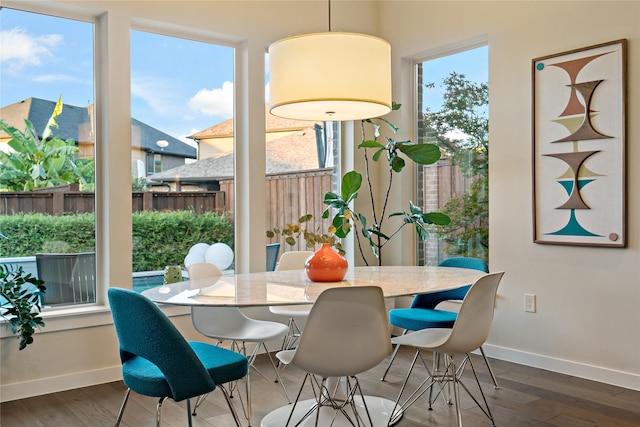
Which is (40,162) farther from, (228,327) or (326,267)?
(326,267)

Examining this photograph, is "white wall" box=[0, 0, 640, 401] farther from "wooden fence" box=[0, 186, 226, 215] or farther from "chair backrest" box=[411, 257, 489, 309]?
"chair backrest" box=[411, 257, 489, 309]

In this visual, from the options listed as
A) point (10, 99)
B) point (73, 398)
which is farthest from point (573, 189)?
point (10, 99)

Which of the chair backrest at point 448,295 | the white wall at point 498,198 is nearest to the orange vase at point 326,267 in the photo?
the chair backrest at point 448,295

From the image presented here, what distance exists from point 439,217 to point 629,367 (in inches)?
56.2

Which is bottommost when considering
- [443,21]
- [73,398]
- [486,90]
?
[73,398]

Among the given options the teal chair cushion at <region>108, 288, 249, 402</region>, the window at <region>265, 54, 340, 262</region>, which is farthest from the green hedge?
the teal chair cushion at <region>108, 288, 249, 402</region>

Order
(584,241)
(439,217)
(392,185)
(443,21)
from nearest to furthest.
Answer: (584,241), (439,217), (443,21), (392,185)

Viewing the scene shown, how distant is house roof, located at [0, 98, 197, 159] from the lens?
358 cm

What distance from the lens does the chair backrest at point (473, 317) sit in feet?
8.68

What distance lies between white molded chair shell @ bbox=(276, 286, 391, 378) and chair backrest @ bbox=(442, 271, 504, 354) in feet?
1.22

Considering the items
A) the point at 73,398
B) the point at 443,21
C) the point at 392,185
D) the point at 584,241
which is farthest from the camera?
the point at 392,185

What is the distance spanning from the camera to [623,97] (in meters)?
3.45

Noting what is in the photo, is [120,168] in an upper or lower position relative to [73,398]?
upper

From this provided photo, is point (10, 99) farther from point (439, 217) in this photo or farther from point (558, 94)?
point (558, 94)
